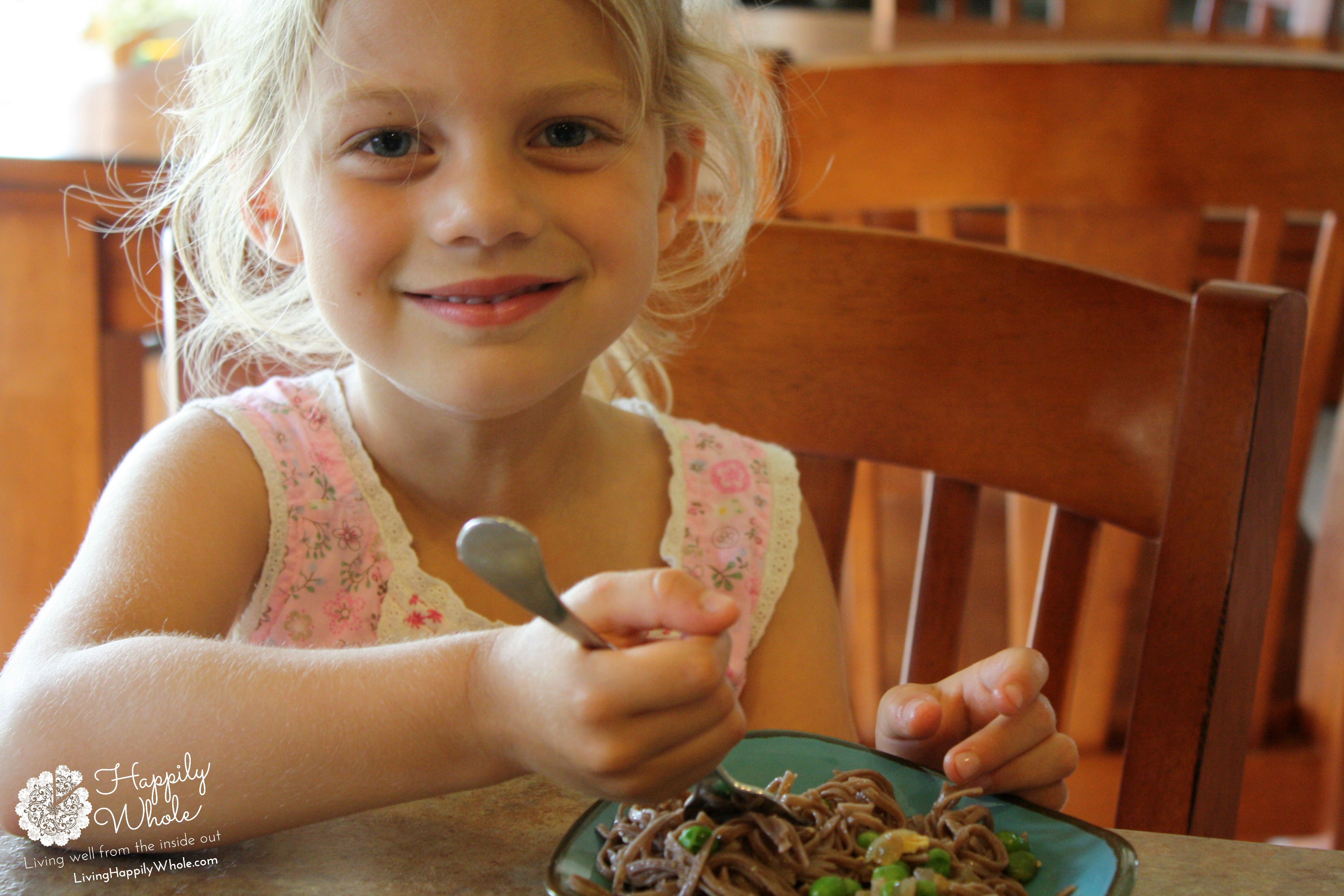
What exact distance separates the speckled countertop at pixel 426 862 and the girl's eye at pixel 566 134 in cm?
40

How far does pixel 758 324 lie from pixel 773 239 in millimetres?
68

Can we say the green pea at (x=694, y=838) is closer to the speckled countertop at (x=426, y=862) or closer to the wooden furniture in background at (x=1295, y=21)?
the speckled countertop at (x=426, y=862)

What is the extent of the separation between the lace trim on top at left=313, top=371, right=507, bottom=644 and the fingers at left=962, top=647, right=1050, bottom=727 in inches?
15.7

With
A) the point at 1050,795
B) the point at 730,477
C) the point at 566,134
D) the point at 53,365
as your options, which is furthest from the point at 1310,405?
the point at 53,365

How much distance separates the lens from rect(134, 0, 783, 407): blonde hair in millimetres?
823

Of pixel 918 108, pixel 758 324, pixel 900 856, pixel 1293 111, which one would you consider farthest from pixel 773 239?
pixel 1293 111

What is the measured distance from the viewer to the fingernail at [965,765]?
592 millimetres

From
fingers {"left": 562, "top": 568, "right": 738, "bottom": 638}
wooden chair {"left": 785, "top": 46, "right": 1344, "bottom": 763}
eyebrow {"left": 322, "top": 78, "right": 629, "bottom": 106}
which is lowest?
fingers {"left": 562, "top": 568, "right": 738, "bottom": 638}

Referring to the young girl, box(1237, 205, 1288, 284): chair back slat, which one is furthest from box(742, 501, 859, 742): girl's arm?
box(1237, 205, 1288, 284): chair back slat

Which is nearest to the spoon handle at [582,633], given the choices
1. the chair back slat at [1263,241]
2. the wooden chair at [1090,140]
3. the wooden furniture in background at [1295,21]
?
the wooden chair at [1090,140]

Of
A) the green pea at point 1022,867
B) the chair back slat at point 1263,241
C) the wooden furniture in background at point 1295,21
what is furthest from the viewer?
the wooden furniture in background at point 1295,21

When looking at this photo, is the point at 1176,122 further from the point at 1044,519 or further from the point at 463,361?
the point at 463,361

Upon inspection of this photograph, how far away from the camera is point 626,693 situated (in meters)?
0.49

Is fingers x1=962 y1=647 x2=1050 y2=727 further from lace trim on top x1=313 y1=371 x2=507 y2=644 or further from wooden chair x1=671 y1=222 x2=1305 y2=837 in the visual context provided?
lace trim on top x1=313 y1=371 x2=507 y2=644
